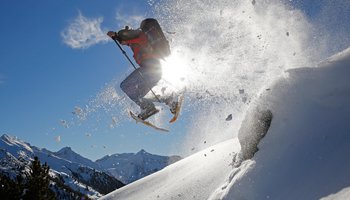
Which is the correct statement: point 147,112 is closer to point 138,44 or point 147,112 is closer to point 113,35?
point 138,44

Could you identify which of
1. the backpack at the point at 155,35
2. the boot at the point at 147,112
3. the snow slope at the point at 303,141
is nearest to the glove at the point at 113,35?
the backpack at the point at 155,35

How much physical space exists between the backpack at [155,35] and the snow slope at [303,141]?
3.95 meters

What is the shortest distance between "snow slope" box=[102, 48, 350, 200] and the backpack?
13.0ft

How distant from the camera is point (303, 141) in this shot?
30.3 ft

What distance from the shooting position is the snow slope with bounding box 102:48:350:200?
776 cm

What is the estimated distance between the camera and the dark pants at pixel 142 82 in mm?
13633

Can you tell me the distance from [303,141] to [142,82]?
257 inches

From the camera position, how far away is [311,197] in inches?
283

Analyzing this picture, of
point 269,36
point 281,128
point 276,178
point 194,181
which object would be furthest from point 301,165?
point 269,36

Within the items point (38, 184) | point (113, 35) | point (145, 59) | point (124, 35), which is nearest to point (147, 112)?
point (145, 59)

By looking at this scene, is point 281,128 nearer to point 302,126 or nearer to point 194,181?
point 302,126

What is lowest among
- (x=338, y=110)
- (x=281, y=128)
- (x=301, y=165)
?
(x=301, y=165)

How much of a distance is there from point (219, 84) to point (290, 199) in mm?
12543

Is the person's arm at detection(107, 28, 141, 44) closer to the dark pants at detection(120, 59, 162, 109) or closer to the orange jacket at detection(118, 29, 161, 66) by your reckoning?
the orange jacket at detection(118, 29, 161, 66)
